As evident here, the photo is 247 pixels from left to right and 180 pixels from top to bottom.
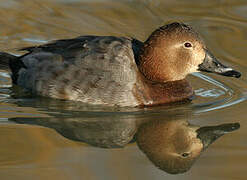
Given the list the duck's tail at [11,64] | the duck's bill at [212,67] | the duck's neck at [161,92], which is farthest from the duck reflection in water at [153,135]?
the duck's tail at [11,64]

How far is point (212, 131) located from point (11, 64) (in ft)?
9.82

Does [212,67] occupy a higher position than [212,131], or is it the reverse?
[212,67]

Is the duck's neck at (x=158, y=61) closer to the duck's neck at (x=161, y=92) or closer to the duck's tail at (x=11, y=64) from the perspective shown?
the duck's neck at (x=161, y=92)

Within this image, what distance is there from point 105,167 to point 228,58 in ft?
12.6

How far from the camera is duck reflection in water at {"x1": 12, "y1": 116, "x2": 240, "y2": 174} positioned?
5.29 metres

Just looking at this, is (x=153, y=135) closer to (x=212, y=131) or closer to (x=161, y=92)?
(x=212, y=131)

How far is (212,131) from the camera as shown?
19.4 feet

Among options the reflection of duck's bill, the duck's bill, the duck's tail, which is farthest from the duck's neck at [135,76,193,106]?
the duck's tail

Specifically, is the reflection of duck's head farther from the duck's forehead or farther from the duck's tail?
the duck's tail

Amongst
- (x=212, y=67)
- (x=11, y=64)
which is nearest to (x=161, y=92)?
(x=212, y=67)

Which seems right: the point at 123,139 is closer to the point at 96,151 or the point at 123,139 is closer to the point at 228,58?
the point at 96,151

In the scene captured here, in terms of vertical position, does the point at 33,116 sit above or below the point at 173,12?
below

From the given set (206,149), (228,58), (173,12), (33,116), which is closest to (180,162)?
(206,149)

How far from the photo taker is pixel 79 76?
6.61m
